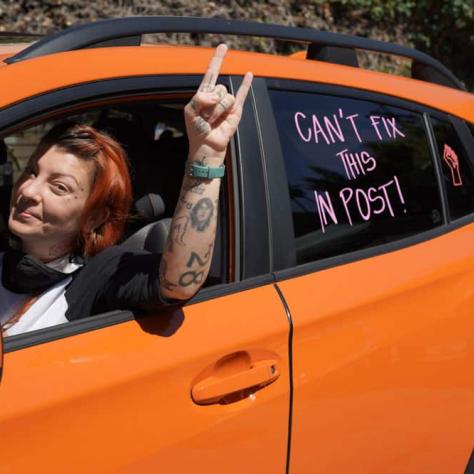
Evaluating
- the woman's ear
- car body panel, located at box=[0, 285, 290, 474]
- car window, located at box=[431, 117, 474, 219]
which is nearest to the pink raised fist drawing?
car window, located at box=[431, 117, 474, 219]

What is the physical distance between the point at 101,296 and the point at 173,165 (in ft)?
2.29

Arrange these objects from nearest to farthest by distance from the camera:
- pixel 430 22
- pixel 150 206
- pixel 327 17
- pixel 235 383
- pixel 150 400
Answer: pixel 150 400 → pixel 235 383 → pixel 150 206 → pixel 327 17 → pixel 430 22

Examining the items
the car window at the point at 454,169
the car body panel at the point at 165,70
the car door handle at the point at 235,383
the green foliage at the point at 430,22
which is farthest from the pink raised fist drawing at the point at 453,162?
the green foliage at the point at 430,22

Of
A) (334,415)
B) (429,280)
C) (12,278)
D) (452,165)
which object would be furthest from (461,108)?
(12,278)

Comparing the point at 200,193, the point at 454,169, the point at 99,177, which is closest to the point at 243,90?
the point at 200,193

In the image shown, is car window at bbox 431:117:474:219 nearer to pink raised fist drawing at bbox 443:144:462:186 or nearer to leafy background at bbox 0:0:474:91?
pink raised fist drawing at bbox 443:144:462:186

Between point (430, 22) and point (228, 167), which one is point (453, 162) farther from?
point (430, 22)

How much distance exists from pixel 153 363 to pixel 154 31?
81 cm

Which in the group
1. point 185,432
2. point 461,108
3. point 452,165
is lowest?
point 185,432

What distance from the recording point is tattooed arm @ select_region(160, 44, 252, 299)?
167cm

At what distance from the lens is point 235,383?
69.8 inches

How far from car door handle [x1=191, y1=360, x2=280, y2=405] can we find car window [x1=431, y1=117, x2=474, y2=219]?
36.2 inches

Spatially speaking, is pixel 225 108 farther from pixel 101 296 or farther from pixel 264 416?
pixel 264 416

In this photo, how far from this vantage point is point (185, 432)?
1.69 metres
